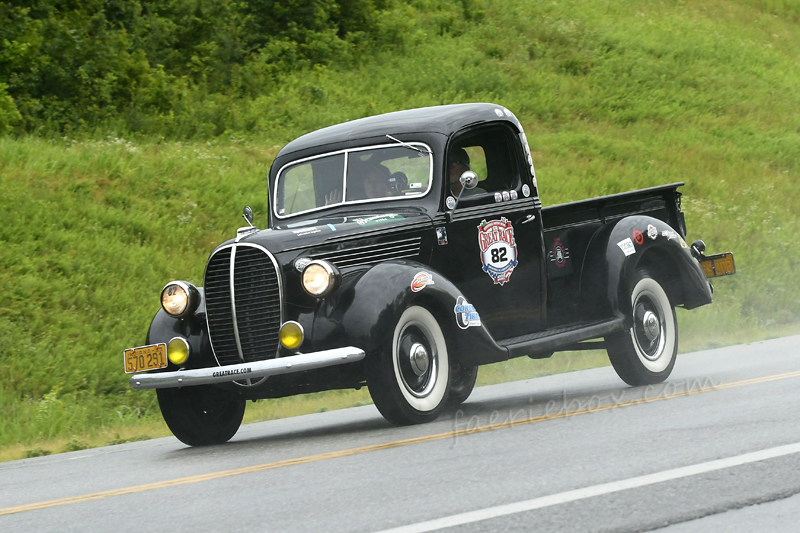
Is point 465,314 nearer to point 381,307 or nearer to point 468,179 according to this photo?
point 381,307

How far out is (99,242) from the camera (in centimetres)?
1564

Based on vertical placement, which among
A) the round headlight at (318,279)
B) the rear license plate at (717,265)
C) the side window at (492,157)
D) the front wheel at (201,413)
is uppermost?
the side window at (492,157)

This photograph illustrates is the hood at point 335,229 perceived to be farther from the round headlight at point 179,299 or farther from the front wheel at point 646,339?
the front wheel at point 646,339

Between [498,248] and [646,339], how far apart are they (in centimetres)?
176

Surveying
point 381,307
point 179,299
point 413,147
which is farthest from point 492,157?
point 179,299

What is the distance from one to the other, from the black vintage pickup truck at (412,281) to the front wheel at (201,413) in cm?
1

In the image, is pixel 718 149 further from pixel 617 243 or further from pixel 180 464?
pixel 180 464

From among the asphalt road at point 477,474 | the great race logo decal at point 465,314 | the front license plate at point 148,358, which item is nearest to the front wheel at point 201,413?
the asphalt road at point 477,474

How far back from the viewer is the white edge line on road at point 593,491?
165 inches

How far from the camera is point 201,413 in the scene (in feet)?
25.7

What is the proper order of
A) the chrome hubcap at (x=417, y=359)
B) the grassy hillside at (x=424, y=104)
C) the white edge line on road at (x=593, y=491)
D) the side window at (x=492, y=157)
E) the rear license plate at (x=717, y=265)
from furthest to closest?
1. the grassy hillside at (x=424, y=104)
2. the rear license plate at (x=717, y=265)
3. the side window at (x=492, y=157)
4. the chrome hubcap at (x=417, y=359)
5. the white edge line on road at (x=593, y=491)

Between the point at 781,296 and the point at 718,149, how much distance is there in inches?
328

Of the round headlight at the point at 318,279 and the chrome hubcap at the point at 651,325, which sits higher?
the round headlight at the point at 318,279

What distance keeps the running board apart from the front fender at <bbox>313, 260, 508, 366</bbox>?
0.57m
